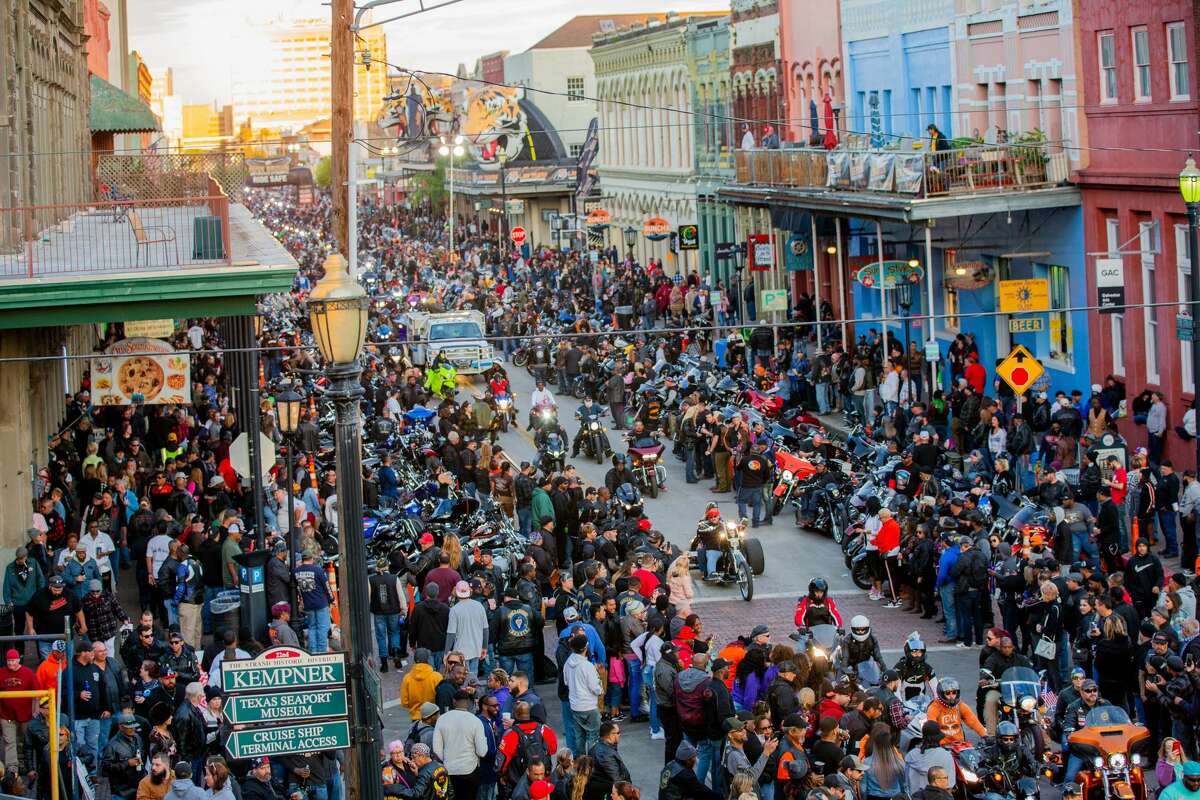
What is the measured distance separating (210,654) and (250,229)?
15221 mm

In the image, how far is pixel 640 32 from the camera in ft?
235

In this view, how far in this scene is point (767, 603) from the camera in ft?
79.4

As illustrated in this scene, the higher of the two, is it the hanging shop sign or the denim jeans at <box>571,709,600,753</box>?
the hanging shop sign

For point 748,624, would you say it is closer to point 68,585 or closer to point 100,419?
point 68,585

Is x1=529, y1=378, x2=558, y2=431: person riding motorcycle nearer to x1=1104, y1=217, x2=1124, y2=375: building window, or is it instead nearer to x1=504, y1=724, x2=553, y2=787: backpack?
x1=1104, y1=217, x2=1124, y2=375: building window

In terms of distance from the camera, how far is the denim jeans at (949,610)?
2156cm

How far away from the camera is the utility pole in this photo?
63.5 feet

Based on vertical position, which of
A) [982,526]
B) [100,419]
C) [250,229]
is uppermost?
[250,229]

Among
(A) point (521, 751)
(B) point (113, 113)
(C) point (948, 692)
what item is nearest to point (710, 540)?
(A) point (521, 751)

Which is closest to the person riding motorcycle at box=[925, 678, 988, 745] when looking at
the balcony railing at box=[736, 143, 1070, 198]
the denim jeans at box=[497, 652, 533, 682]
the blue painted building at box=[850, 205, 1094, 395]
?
the denim jeans at box=[497, 652, 533, 682]

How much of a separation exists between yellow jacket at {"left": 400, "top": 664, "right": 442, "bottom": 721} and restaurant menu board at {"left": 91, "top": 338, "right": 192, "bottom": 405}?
889 centimetres

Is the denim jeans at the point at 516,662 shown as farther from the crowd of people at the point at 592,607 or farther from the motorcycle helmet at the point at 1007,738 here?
the motorcycle helmet at the point at 1007,738

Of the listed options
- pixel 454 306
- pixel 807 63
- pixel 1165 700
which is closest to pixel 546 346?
pixel 807 63

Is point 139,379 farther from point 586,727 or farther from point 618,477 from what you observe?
point 586,727
